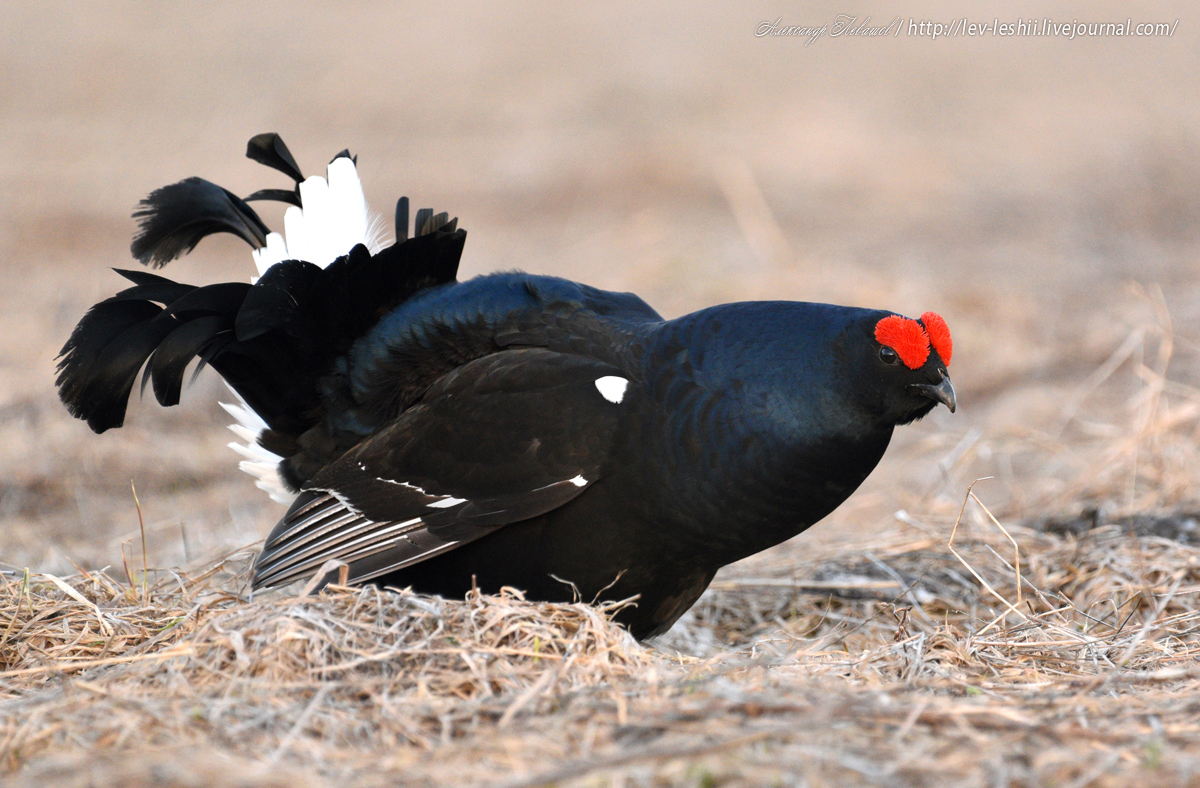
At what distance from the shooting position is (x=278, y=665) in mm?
2420

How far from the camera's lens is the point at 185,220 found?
4141mm

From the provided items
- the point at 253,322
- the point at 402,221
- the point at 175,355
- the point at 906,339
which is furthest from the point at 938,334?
the point at 175,355

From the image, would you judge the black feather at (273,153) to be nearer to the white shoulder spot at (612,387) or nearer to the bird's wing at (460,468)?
the bird's wing at (460,468)

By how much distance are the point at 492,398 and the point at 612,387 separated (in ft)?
1.26

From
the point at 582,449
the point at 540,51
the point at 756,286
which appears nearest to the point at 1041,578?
the point at 582,449

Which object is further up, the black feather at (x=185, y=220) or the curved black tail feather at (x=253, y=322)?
the black feather at (x=185, y=220)

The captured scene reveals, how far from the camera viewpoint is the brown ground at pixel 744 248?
2098mm

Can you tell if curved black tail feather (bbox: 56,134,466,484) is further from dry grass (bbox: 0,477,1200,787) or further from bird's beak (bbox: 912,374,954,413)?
bird's beak (bbox: 912,374,954,413)

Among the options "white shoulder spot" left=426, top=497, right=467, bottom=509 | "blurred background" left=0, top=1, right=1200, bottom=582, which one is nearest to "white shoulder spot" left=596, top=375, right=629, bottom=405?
"white shoulder spot" left=426, top=497, right=467, bottom=509

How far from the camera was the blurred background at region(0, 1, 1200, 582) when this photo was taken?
18.3ft

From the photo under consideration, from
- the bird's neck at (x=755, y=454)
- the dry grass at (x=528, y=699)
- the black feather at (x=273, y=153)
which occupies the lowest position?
the dry grass at (x=528, y=699)

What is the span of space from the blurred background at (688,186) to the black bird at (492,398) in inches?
47.8

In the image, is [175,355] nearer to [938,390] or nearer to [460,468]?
[460,468]

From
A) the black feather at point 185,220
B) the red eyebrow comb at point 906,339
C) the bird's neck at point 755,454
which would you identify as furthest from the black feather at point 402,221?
the red eyebrow comb at point 906,339
